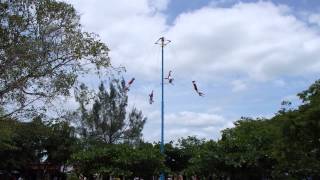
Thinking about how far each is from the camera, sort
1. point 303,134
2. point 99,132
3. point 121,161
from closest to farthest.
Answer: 1. point 303,134
2. point 121,161
3. point 99,132

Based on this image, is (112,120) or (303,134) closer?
(303,134)

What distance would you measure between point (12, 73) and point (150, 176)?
18714 millimetres

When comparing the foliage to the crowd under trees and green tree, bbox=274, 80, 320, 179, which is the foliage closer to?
the crowd under trees

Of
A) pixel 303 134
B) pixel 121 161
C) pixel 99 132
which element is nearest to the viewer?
pixel 303 134

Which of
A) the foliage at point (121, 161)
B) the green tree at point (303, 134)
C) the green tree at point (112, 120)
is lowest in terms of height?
the green tree at point (303, 134)

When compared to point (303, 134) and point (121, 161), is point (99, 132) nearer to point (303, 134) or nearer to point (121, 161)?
point (121, 161)

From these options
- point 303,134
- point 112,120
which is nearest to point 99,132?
point 112,120

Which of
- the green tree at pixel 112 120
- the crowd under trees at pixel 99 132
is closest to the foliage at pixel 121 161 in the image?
the crowd under trees at pixel 99 132

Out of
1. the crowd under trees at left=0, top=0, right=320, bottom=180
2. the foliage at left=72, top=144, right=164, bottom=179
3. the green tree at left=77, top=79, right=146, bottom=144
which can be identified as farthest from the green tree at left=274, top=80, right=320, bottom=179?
the green tree at left=77, top=79, right=146, bottom=144

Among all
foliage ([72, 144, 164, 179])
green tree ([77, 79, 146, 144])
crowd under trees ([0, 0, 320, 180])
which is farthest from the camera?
green tree ([77, 79, 146, 144])

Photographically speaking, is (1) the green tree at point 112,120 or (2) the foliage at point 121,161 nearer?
(2) the foliage at point 121,161

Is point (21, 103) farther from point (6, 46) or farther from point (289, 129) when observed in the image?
point (289, 129)

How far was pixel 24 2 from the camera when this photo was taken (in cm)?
1598

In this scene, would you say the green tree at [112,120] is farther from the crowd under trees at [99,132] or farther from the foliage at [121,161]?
the foliage at [121,161]
